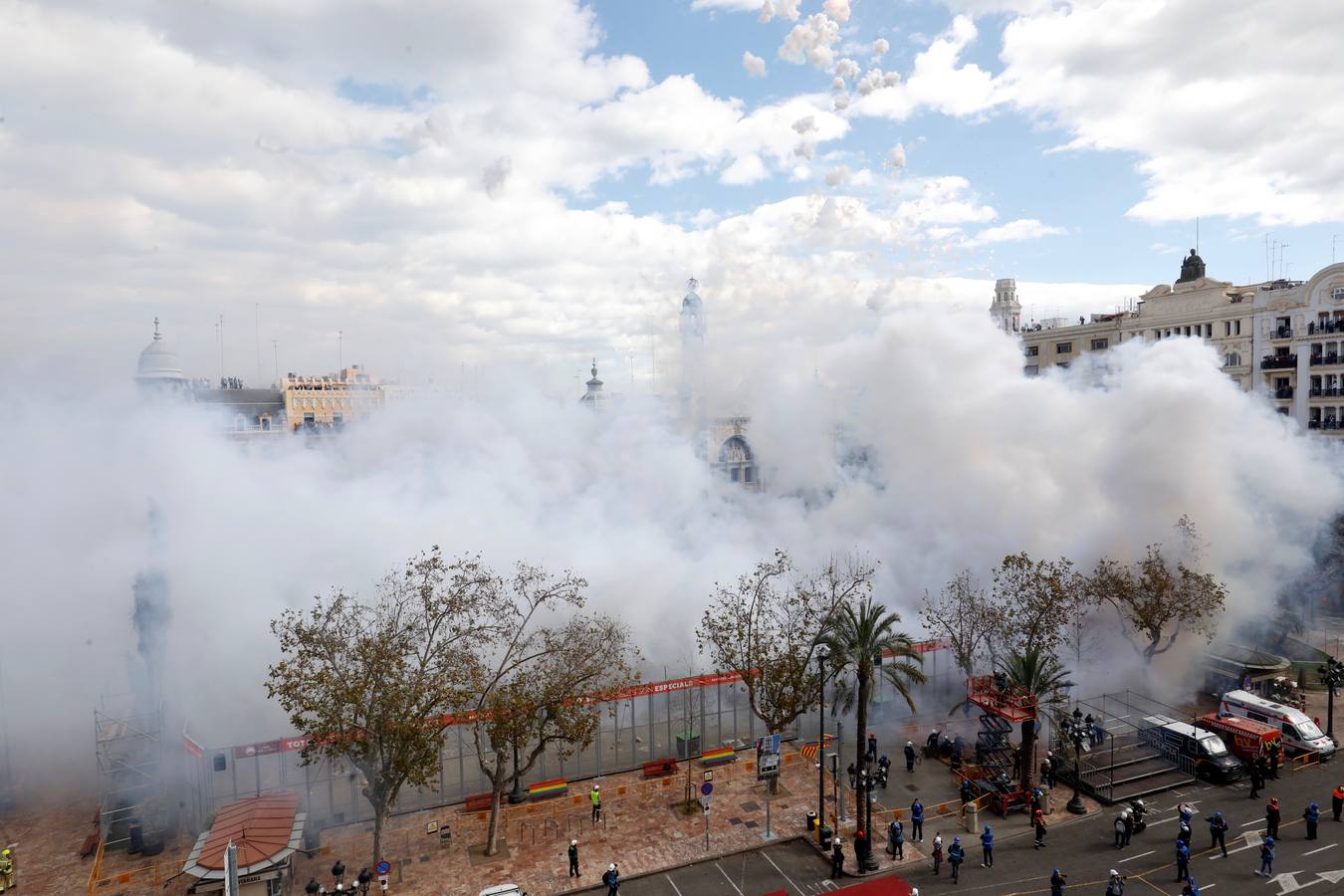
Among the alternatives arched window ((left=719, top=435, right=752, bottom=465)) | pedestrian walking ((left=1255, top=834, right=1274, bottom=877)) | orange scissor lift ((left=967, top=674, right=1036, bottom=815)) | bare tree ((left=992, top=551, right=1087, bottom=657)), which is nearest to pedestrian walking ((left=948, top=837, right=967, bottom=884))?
orange scissor lift ((left=967, top=674, right=1036, bottom=815))

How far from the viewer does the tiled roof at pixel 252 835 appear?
67.3 feet

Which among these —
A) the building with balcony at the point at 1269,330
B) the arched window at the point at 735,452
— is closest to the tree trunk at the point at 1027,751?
the building with balcony at the point at 1269,330

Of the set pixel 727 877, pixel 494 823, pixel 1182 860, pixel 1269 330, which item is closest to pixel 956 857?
pixel 1182 860

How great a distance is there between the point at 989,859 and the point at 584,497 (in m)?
36.2

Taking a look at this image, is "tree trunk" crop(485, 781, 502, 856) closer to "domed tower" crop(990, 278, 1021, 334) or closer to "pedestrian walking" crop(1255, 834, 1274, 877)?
"pedestrian walking" crop(1255, 834, 1274, 877)

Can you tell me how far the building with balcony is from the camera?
5544 centimetres

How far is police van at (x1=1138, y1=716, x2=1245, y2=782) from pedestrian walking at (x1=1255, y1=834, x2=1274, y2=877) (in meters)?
5.59

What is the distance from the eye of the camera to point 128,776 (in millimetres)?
26609

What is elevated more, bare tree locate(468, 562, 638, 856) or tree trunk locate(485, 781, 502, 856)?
bare tree locate(468, 562, 638, 856)

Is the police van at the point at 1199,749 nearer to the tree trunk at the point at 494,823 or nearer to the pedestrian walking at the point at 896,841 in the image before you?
the pedestrian walking at the point at 896,841

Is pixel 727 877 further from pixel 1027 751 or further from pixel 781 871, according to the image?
pixel 1027 751

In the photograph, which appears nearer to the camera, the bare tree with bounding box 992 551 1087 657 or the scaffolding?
the scaffolding

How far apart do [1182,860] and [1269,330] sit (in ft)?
170

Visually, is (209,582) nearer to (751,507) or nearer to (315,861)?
(315,861)
